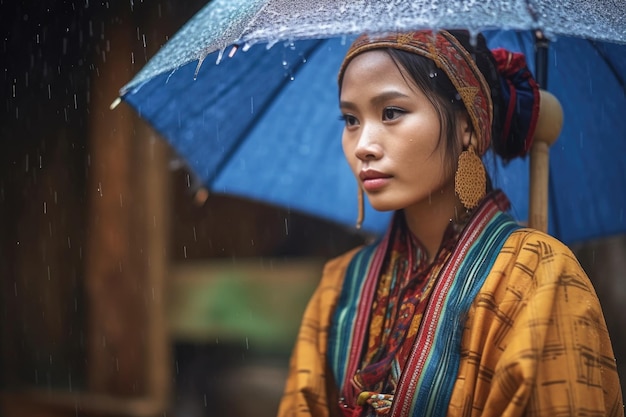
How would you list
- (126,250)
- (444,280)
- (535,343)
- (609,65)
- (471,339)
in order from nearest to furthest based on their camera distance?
(535,343) → (471,339) → (444,280) → (609,65) → (126,250)

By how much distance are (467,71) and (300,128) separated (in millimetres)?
791

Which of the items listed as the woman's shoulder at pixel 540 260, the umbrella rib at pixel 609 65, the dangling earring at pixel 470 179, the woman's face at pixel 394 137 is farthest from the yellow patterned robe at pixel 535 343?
the umbrella rib at pixel 609 65

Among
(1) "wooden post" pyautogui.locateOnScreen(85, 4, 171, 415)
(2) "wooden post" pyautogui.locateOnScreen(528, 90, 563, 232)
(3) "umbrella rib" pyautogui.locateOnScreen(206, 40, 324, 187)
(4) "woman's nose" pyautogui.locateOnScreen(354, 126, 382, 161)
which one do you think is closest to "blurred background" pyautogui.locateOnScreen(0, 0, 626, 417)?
(1) "wooden post" pyautogui.locateOnScreen(85, 4, 171, 415)

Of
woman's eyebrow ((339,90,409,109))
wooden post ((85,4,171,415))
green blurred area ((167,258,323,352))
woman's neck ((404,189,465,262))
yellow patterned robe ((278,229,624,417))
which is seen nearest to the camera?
yellow patterned robe ((278,229,624,417))

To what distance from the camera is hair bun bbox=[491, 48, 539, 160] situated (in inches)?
74.0

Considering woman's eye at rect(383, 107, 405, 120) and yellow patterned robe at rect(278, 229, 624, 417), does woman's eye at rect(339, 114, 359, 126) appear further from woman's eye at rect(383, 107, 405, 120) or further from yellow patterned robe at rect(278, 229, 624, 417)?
yellow patterned robe at rect(278, 229, 624, 417)

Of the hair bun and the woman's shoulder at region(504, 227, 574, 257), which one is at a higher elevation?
the hair bun

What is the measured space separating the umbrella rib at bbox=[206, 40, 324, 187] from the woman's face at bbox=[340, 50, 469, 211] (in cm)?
47

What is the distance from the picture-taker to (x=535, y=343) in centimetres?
153

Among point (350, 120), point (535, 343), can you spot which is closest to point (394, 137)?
point (350, 120)

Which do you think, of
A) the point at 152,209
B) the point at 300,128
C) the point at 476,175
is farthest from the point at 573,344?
the point at 152,209

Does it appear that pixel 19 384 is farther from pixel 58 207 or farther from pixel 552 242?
pixel 552 242

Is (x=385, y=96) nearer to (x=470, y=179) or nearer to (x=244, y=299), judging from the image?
(x=470, y=179)

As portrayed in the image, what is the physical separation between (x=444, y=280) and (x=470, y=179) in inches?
9.8
